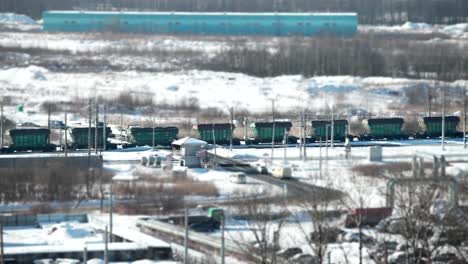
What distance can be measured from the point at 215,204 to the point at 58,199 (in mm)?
1786

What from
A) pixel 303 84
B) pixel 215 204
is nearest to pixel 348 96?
pixel 303 84

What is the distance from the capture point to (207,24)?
132 feet

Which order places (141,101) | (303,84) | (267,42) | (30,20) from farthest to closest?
Answer: (30,20) < (267,42) < (303,84) < (141,101)

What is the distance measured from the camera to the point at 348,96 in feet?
88.6

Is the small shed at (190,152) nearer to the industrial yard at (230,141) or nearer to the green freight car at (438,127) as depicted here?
the industrial yard at (230,141)

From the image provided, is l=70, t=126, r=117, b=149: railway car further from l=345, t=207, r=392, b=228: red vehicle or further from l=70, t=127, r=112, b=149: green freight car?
l=345, t=207, r=392, b=228: red vehicle

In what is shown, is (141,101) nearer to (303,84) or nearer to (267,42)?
(303,84)

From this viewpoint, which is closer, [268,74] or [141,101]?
[141,101]

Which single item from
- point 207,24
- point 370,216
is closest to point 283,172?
point 370,216

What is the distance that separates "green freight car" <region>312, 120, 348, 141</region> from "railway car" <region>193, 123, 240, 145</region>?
4.73ft

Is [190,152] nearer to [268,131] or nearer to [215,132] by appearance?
[215,132]

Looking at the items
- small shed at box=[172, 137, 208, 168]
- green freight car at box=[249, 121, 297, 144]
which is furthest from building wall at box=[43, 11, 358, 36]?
small shed at box=[172, 137, 208, 168]

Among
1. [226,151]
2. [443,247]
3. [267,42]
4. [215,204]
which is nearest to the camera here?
[443,247]

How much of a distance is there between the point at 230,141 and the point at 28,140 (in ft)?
9.64
